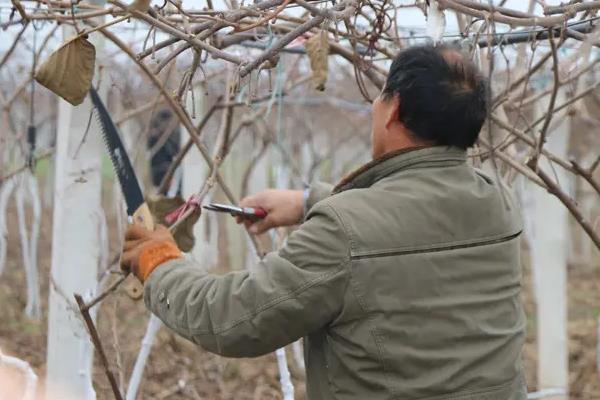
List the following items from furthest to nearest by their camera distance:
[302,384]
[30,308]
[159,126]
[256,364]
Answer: [159,126], [30,308], [256,364], [302,384]

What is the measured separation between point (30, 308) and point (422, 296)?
6.14m

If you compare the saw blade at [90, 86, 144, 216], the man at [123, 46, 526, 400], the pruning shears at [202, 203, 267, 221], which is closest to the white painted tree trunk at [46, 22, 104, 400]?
the saw blade at [90, 86, 144, 216]

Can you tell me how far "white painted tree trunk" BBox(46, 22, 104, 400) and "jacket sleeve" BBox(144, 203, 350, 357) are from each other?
1737 millimetres

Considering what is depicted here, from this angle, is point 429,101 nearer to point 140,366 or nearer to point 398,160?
point 398,160

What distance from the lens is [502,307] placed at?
81.0 inches


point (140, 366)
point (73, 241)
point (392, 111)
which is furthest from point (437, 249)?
point (73, 241)

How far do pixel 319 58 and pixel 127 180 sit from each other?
2.54ft

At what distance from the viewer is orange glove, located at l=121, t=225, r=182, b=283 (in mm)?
2084

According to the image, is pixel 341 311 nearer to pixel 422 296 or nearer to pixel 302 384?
pixel 422 296

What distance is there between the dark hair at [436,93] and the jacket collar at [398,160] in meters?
0.02

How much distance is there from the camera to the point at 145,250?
82.6 inches

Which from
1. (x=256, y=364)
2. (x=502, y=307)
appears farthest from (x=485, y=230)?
(x=256, y=364)

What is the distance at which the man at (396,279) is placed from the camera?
73.2 inches

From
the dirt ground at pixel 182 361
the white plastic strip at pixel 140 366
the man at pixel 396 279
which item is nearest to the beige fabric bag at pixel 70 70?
the man at pixel 396 279
